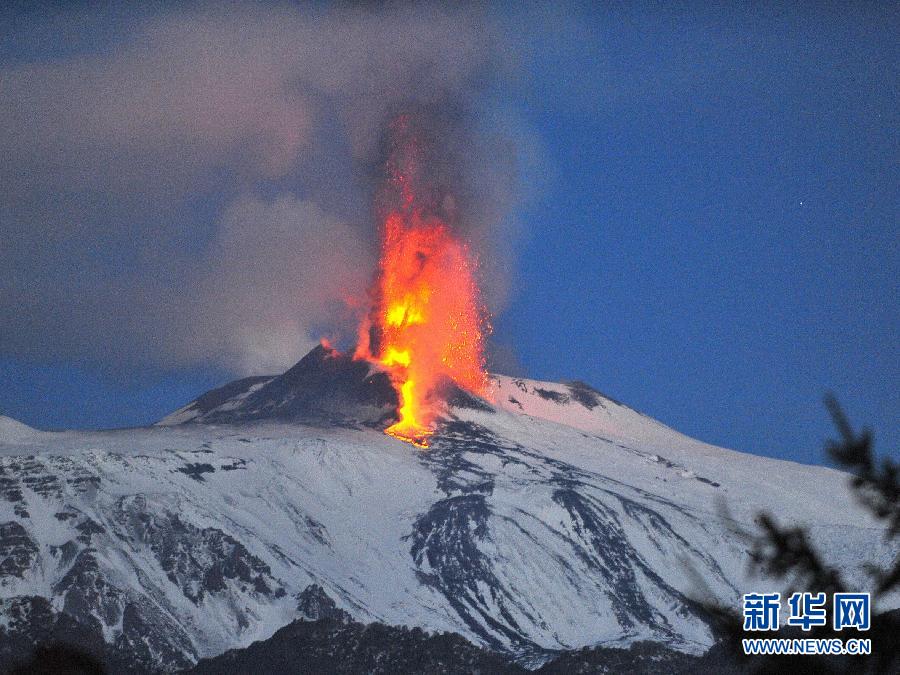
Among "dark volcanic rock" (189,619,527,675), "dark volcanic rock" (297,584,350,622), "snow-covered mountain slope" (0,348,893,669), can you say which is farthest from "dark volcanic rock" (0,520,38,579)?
"dark volcanic rock" (297,584,350,622)

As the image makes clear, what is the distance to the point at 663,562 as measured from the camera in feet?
591

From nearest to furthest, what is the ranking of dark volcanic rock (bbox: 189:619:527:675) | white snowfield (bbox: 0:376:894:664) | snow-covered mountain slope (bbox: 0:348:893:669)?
dark volcanic rock (bbox: 189:619:527:675), snow-covered mountain slope (bbox: 0:348:893:669), white snowfield (bbox: 0:376:894:664)

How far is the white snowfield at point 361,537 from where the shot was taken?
6447 inches

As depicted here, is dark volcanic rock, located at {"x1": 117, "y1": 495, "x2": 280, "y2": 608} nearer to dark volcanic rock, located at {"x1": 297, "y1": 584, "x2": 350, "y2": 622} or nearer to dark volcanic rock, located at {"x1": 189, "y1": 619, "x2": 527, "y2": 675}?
dark volcanic rock, located at {"x1": 297, "y1": 584, "x2": 350, "y2": 622}

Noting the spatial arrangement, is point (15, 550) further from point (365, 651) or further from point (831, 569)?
point (831, 569)

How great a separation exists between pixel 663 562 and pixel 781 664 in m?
169

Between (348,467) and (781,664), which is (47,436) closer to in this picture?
(348,467)

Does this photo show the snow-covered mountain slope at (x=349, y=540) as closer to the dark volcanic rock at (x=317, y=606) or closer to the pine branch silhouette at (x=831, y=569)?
the dark volcanic rock at (x=317, y=606)

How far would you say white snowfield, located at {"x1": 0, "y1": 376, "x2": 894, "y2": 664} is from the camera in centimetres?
16375

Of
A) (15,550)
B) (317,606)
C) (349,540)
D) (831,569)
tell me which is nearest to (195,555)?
(317,606)

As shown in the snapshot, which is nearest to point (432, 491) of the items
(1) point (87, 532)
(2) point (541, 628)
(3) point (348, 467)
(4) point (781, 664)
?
(3) point (348, 467)

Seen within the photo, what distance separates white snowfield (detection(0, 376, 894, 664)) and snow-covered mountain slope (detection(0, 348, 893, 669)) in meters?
0.23

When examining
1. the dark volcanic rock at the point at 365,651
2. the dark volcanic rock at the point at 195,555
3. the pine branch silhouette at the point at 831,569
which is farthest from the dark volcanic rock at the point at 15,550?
the pine branch silhouette at the point at 831,569

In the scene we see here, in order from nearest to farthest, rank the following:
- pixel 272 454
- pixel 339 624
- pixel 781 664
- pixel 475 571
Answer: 1. pixel 781 664
2. pixel 339 624
3. pixel 475 571
4. pixel 272 454
